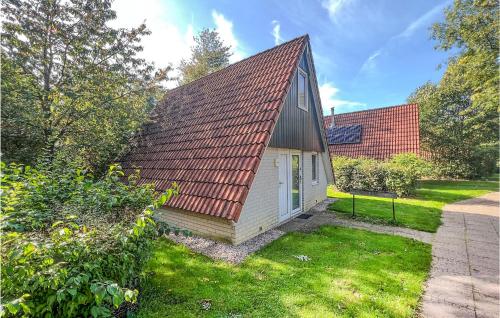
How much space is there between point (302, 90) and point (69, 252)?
8151 millimetres

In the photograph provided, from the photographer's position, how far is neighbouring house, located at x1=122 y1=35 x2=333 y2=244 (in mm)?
5551

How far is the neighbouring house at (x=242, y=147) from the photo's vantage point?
5551 mm

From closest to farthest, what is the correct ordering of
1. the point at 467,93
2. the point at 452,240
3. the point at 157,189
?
the point at 452,240 → the point at 157,189 → the point at 467,93

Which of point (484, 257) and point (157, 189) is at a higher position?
point (157, 189)

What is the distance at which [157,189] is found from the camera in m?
6.60

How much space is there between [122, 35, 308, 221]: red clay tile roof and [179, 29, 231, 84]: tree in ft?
39.7

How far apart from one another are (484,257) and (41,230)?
7.99 m

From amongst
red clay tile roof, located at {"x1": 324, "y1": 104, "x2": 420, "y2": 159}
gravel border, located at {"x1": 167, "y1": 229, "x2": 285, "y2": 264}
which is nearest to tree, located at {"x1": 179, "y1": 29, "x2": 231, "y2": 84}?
red clay tile roof, located at {"x1": 324, "y1": 104, "x2": 420, "y2": 159}

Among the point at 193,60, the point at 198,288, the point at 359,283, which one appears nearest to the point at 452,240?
the point at 359,283

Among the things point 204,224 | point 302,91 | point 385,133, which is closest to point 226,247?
point 204,224

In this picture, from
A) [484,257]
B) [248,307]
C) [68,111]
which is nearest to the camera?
[248,307]

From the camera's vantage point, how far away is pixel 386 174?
11.6 meters

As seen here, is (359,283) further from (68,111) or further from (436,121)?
(436,121)

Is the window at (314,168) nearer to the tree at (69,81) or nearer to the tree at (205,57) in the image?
the tree at (69,81)
